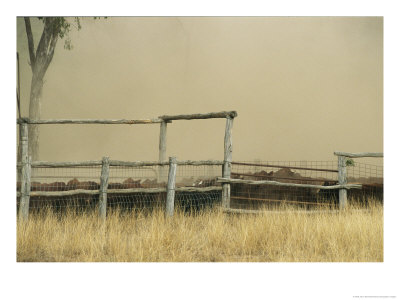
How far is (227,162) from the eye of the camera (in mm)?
7703

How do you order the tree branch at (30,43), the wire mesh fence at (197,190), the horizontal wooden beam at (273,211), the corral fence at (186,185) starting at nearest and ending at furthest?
the corral fence at (186,185) → the wire mesh fence at (197,190) → the horizontal wooden beam at (273,211) → the tree branch at (30,43)

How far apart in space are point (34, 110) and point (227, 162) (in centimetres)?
539

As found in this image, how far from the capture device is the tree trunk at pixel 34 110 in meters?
10.4

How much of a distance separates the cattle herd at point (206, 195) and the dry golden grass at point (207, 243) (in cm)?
66

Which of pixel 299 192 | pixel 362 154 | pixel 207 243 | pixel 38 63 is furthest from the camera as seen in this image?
pixel 38 63

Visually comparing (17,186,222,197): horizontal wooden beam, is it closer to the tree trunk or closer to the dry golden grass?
the dry golden grass

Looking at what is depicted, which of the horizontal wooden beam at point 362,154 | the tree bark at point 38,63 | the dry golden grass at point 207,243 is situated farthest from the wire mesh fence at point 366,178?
the tree bark at point 38,63

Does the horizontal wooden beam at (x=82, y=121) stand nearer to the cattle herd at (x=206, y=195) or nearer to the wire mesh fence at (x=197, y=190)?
the wire mesh fence at (x=197, y=190)

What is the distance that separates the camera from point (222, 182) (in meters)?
7.71

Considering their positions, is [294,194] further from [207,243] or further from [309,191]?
[207,243]

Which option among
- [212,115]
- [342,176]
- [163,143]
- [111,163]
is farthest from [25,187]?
[342,176]

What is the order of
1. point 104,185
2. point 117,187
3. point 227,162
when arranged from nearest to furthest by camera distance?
1. point 104,185
2. point 117,187
3. point 227,162

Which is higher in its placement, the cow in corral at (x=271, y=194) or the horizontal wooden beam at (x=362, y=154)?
the horizontal wooden beam at (x=362, y=154)
